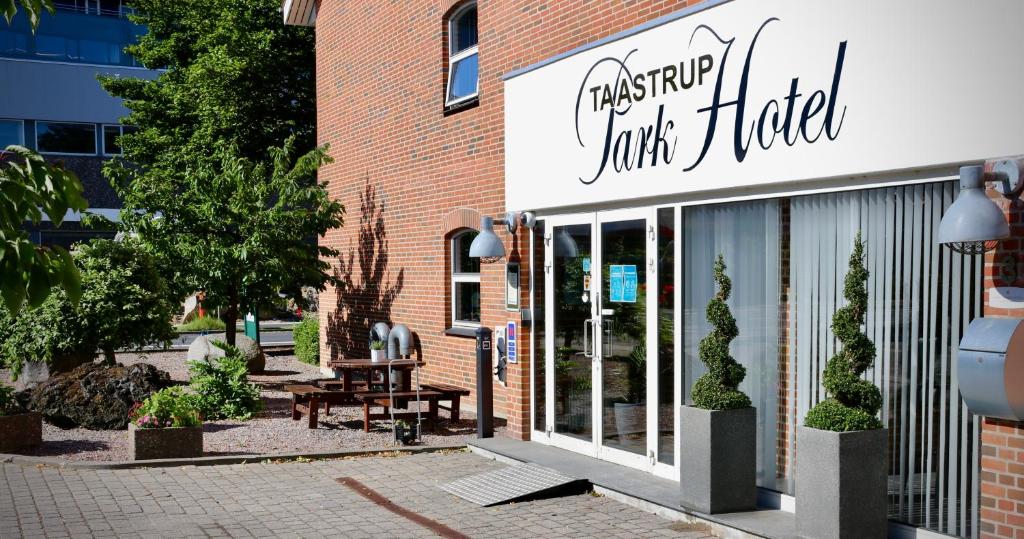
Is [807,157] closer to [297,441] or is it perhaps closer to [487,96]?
[487,96]

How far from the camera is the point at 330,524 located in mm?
7953

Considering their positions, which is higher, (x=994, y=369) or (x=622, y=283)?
(x=622, y=283)

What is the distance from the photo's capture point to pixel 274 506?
28.2 feet

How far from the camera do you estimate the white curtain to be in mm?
7848

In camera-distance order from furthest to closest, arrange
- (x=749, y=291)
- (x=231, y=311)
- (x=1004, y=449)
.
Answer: (x=231, y=311) → (x=749, y=291) → (x=1004, y=449)

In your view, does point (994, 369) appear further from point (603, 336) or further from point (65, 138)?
point (65, 138)

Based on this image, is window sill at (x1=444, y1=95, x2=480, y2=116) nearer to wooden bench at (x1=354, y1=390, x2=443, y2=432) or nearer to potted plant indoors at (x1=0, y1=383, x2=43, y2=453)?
wooden bench at (x1=354, y1=390, x2=443, y2=432)

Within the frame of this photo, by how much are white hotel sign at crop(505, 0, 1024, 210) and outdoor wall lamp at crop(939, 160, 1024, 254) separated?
16 centimetres

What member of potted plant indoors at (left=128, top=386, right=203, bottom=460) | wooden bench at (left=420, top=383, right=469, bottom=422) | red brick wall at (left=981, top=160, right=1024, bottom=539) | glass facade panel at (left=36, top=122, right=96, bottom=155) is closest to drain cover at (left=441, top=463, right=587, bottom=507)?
wooden bench at (left=420, top=383, right=469, bottom=422)

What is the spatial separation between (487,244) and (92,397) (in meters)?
5.65

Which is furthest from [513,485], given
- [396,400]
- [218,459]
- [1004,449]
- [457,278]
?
[457,278]

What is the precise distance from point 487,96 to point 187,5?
1923cm

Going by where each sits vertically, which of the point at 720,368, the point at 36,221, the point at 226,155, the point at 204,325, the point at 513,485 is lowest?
the point at 204,325

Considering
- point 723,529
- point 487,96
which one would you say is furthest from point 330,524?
point 487,96
